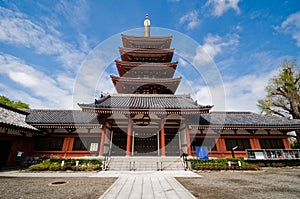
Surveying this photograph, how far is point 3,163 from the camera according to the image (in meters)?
11.3

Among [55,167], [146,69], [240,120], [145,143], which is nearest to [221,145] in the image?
[240,120]

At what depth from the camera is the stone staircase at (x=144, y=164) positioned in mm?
9828

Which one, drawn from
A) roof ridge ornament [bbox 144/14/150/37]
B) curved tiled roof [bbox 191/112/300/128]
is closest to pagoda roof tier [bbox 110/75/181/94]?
curved tiled roof [bbox 191/112/300/128]

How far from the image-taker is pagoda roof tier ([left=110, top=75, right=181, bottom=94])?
56.4ft

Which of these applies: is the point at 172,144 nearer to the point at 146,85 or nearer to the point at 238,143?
the point at 238,143

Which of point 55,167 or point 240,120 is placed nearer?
point 55,167

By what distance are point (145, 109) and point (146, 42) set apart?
549 inches

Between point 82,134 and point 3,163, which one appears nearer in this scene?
point 3,163

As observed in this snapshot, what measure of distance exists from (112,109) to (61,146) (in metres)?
7.67

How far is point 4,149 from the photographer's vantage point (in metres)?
11.6

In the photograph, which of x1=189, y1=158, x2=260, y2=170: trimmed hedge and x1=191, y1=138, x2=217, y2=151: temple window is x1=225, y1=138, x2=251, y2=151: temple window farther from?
x1=189, y1=158, x2=260, y2=170: trimmed hedge

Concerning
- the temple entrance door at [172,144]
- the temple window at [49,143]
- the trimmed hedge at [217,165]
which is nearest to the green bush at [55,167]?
the temple window at [49,143]

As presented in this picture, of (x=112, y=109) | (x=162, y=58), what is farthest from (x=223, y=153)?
(x=162, y=58)

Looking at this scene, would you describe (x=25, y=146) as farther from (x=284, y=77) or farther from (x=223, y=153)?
(x=284, y=77)
